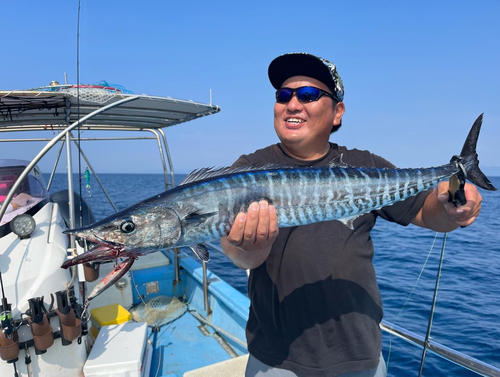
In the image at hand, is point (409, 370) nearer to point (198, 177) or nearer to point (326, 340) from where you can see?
point (326, 340)

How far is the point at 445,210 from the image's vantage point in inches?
100

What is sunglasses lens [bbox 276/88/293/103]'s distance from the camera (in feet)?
9.21

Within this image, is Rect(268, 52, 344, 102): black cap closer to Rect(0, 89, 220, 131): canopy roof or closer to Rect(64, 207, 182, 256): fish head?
Rect(64, 207, 182, 256): fish head

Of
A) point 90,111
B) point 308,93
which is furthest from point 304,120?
point 90,111

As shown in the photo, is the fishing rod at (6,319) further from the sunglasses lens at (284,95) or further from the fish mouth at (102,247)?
the sunglasses lens at (284,95)

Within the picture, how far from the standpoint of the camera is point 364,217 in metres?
2.72

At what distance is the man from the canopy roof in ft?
9.54

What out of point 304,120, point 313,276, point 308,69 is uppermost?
point 308,69

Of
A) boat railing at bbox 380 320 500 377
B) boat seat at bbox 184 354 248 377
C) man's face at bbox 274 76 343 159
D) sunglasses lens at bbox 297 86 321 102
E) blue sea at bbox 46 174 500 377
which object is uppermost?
sunglasses lens at bbox 297 86 321 102

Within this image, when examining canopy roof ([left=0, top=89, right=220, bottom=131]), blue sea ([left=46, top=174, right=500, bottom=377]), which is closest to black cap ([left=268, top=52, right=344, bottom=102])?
canopy roof ([left=0, top=89, right=220, bottom=131])

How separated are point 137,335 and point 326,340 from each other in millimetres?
3292

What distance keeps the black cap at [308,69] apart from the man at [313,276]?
0.4 inches

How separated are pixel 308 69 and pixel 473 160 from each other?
59.1 inches

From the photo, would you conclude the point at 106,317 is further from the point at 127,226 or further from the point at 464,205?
the point at 464,205
